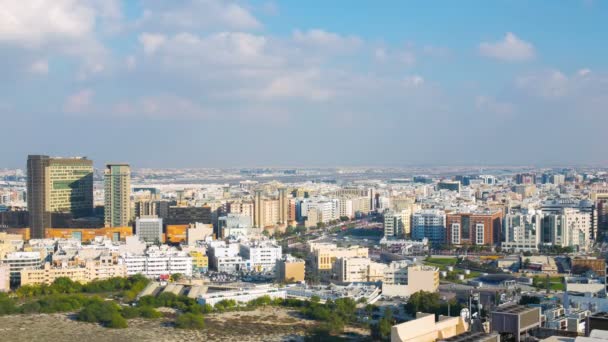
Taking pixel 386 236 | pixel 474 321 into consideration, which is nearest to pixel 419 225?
pixel 386 236

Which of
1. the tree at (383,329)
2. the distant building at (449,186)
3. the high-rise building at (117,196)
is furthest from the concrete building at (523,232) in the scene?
the distant building at (449,186)

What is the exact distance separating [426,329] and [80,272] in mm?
11354

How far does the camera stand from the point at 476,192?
3956 centimetres

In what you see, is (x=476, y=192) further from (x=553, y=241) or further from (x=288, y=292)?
(x=288, y=292)

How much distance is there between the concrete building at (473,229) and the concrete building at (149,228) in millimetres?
8262

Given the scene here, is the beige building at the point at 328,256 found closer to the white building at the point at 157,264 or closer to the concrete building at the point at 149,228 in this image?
the white building at the point at 157,264

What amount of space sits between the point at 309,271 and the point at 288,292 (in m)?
3.66

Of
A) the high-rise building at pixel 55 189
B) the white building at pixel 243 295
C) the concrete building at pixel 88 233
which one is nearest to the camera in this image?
the white building at pixel 243 295

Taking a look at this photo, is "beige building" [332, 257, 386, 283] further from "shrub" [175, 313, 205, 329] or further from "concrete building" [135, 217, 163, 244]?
"concrete building" [135, 217, 163, 244]

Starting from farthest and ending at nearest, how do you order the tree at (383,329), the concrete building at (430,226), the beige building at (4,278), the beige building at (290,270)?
the concrete building at (430,226), the beige building at (290,270), the beige building at (4,278), the tree at (383,329)

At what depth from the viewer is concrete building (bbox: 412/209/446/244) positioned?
2540 cm

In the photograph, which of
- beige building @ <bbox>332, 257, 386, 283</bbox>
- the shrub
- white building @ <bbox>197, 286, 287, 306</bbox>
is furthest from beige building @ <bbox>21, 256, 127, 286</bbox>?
the shrub

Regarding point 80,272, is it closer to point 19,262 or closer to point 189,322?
point 19,262

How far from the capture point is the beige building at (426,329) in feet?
23.4
